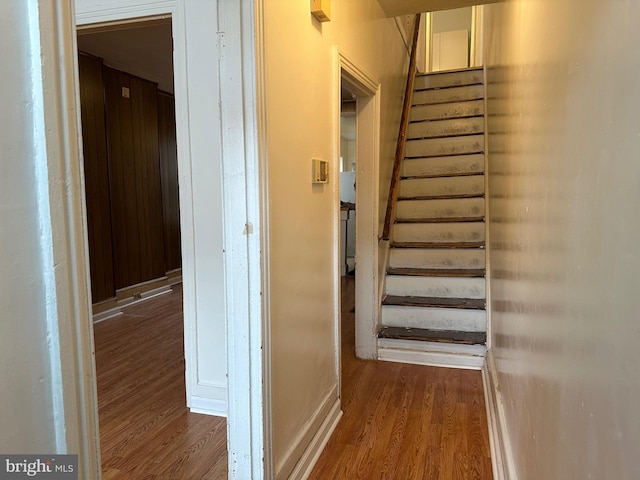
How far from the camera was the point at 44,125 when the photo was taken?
746mm

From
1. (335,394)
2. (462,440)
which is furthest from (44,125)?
(462,440)

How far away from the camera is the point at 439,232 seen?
3.83 metres

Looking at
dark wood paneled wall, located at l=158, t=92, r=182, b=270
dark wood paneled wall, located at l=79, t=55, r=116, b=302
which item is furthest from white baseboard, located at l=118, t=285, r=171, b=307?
dark wood paneled wall, located at l=158, t=92, r=182, b=270

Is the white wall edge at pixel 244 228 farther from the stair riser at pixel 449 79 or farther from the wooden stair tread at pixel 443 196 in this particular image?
the stair riser at pixel 449 79

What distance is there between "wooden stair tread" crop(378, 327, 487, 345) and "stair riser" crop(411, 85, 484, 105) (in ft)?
9.10

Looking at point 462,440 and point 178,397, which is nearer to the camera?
point 462,440

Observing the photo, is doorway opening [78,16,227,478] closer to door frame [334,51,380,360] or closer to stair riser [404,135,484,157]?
door frame [334,51,380,360]

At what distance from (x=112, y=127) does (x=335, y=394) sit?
3.70 metres

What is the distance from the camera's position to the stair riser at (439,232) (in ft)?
12.3

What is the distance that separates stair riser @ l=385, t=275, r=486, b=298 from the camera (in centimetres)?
344

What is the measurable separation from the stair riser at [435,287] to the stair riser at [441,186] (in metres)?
0.95

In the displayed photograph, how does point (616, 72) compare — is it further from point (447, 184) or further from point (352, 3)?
point (447, 184)

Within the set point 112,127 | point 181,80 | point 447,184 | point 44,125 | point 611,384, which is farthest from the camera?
point 112,127

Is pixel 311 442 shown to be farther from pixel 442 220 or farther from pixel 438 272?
pixel 442 220
